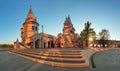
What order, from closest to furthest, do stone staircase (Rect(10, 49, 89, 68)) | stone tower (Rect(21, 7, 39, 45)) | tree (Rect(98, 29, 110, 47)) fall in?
1. stone staircase (Rect(10, 49, 89, 68))
2. stone tower (Rect(21, 7, 39, 45))
3. tree (Rect(98, 29, 110, 47))

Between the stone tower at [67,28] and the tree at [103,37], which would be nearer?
the stone tower at [67,28]

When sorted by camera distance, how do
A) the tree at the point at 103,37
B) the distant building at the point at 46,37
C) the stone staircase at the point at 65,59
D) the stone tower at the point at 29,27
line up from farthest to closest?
the tree at the point at 103,37 → the stone tower at the point at 29,27 → the distant building at the point at 46,37 → the stone staircase at the point at 65,59

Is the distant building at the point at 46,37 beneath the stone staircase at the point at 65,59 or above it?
above

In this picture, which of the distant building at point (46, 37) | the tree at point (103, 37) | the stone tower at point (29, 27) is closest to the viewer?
the distant building at point (46, 37)

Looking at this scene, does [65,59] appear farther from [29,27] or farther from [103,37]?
[103,37]

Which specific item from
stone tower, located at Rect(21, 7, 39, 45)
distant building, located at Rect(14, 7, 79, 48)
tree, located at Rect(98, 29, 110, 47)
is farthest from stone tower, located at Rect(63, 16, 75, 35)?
tree, located at Rect(98, 29, 110, 47)

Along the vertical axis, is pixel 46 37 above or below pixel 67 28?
below

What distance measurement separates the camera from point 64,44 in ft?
162

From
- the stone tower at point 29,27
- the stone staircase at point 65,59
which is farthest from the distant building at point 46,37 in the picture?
the stone staircase at point 65,59

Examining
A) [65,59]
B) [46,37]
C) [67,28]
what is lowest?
[65,59]

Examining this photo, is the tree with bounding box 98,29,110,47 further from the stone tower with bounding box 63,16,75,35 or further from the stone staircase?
the stone staircase

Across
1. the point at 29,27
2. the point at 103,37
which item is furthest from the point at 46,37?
the point at 103,37

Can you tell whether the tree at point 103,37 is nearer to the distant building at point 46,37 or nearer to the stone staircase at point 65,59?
the distant building at point 46,37

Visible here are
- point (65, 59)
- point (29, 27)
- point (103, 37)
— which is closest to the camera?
point (65, 59)
